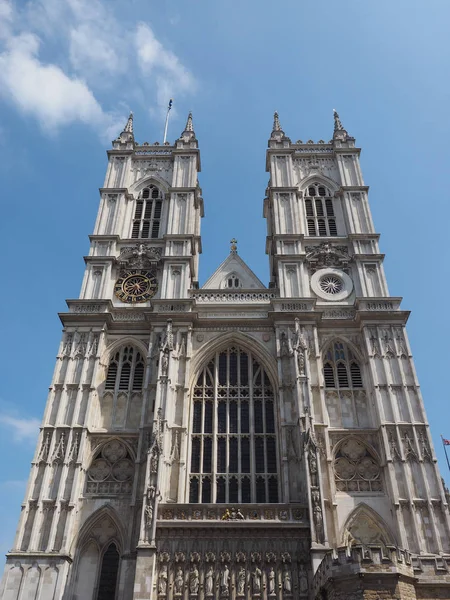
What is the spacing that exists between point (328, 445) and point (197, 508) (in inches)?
249

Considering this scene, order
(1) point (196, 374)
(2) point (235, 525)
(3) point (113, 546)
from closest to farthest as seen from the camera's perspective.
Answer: (2) point (235, 525), (3) point (113, 546), (1) point (196, 374)

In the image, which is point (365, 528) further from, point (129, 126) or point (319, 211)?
point (129, 126)

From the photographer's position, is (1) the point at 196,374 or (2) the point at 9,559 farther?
(1) the point at 196,374

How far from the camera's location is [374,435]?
24906mm

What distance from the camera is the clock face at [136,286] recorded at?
30109mm

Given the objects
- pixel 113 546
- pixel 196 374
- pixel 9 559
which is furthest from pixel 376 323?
pixel 9 559

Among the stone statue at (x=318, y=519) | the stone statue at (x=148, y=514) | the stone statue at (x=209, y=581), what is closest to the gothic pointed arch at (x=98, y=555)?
the stone statue at (x=148, y=514)

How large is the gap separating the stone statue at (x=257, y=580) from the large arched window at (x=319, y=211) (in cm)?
1934

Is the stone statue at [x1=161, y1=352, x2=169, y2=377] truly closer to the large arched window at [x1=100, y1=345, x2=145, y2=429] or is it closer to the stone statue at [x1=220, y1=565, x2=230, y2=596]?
the large arched window at [x1=100, y1=345, x2=145, y2=429]

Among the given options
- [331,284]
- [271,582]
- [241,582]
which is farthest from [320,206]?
[241,582]

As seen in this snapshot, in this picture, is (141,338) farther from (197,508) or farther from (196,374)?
(197,508)

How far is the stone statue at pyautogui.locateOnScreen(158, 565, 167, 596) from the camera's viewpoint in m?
19.9

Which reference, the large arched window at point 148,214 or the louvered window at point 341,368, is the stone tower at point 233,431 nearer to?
the louvered window at point 341,368

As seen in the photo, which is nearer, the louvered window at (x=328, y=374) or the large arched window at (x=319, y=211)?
the louvered window at (x=328, y=374)
